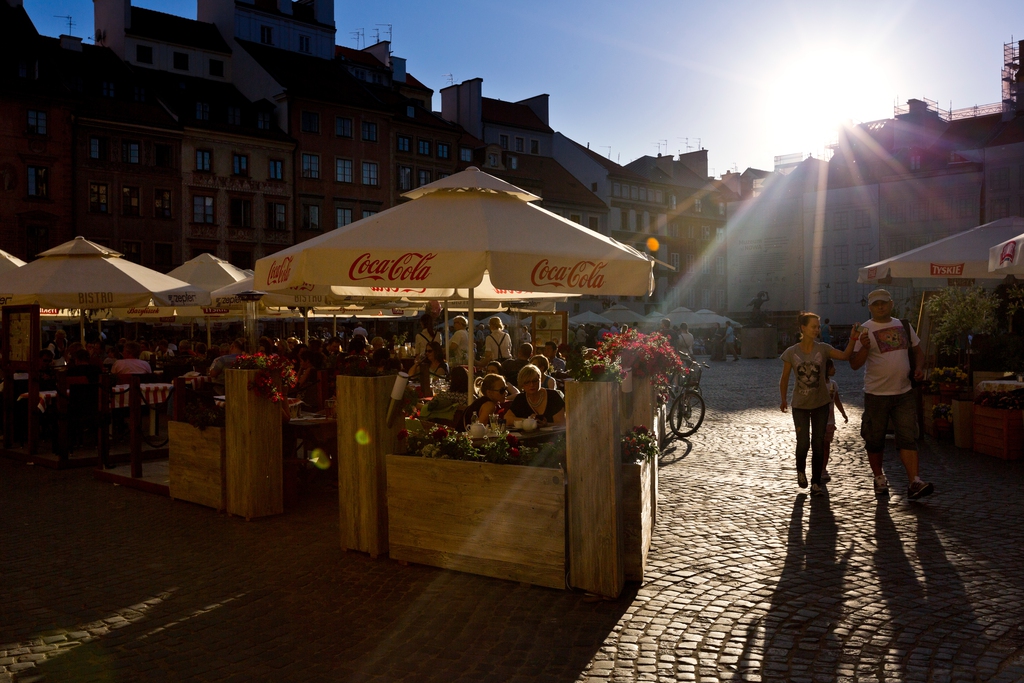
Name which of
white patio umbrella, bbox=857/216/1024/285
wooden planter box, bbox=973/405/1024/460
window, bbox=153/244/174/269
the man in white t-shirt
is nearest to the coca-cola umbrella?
the man in white t-shirt

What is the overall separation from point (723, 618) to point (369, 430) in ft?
9.93

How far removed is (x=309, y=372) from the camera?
13.3 metres

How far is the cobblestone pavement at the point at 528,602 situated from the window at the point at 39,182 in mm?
39223

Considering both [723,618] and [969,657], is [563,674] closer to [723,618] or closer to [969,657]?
[723,618]

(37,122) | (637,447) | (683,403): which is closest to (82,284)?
(683,403)

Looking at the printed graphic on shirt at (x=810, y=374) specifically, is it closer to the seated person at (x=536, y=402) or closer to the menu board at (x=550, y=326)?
the seated person at (x=536, y=402)

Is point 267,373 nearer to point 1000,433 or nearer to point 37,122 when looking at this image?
point 1000,433

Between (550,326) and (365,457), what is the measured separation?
14.8 metres

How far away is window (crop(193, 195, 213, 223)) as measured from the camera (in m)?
49.3

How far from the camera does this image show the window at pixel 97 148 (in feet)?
148

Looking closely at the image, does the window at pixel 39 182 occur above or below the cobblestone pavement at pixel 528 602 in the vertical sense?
above

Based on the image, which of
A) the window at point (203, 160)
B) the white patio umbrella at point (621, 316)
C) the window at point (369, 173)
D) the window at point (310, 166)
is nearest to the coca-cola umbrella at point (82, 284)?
the white patio umbrella at point (621, 316)

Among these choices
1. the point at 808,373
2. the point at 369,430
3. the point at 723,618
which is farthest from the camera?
the point at 808,373

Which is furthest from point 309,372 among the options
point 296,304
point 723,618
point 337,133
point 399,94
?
point 399,94
